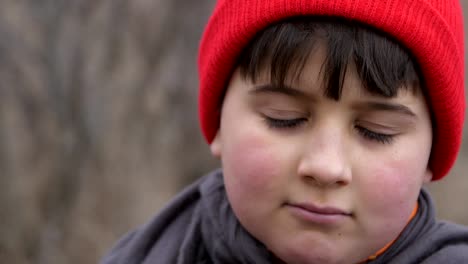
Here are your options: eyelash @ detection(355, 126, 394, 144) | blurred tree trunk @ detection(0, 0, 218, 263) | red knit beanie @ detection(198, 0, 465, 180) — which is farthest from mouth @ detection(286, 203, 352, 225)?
blurred tree trunk @ detection(0, 0, 218, 263)

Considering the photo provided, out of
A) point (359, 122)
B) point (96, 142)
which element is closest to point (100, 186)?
point (96, 142)

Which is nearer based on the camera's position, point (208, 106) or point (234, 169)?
point (234, 169)

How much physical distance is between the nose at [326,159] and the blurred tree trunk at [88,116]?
1660mm

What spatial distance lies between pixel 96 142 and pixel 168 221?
1201mm

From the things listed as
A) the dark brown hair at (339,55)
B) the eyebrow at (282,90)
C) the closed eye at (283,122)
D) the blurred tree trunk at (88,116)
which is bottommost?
the blurred tree trunk at (88,116)

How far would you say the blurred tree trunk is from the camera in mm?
2619

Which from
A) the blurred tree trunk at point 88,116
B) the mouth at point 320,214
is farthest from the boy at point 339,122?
the blurred tree trunk at point 88,116

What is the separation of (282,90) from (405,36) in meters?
0.23

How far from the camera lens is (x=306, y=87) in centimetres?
108

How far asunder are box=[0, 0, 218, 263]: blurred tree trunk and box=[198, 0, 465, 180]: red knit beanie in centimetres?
134

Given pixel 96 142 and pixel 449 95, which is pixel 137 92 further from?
pixel 449 95

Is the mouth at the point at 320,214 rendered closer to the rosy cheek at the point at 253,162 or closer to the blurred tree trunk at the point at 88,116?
the rosy cheek at the point at 253,162

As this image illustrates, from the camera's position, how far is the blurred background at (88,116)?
262cm

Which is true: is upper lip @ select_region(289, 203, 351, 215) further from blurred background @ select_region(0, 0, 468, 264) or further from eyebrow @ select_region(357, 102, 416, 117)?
blurred background @ select_region(0, 0, 468, 264)
